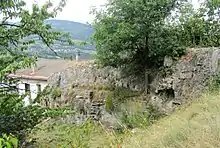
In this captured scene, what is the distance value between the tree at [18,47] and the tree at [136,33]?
313cm

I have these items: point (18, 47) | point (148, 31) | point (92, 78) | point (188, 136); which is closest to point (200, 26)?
point (148, 31)

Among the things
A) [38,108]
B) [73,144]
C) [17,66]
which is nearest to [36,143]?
[38,108]

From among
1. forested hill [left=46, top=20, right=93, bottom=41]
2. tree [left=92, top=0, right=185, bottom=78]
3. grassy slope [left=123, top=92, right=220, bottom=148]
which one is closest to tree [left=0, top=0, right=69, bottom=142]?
forested hill [left=46, top=20, right=93, bottom=41]

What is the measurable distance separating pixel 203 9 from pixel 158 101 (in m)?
3.05

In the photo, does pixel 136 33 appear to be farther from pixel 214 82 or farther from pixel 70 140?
pixel 70 140

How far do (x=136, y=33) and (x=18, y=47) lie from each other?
3.78m

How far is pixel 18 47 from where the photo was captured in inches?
259

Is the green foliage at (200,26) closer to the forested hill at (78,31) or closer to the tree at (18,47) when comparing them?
the forested hill at (78,31)

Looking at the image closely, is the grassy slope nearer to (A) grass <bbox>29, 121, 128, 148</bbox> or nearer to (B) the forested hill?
(A) grass <bbox>29, 121, 128, 148</bbox>

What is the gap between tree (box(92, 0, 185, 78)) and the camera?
9.34 metres

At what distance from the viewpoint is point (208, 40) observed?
10336mm

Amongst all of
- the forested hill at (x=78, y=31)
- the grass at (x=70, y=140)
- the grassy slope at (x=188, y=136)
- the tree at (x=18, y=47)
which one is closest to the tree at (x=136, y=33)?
the forested hill at (x=78, y=31)

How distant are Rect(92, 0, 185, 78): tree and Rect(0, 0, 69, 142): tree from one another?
3.13 metres

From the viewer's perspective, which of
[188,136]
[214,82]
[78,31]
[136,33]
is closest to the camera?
[188,136]
